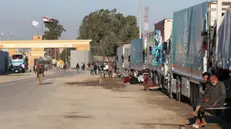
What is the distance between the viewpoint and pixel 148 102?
1905cm

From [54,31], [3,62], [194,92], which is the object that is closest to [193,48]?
[194,92]

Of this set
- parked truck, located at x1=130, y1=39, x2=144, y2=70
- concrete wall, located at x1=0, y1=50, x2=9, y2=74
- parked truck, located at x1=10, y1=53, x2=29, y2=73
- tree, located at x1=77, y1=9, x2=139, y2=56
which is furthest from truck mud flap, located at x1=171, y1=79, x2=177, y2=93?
tree, located at x1=77, y1=9, x2=139, y2=56

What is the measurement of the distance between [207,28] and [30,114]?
19.9ft

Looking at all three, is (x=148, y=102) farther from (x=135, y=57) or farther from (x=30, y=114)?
(x=135, y=57)

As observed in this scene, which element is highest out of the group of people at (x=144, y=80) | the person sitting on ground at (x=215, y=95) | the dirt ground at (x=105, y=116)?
the person sitting on ground at (x=215, y=95)

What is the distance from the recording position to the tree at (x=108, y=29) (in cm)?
10250

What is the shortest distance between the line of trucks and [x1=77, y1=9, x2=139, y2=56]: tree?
76.1 meters

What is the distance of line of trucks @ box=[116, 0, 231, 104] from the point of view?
40.1 feet

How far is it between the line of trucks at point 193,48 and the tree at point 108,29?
7607 centimetres

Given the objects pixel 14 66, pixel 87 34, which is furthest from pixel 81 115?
pixel 87 34

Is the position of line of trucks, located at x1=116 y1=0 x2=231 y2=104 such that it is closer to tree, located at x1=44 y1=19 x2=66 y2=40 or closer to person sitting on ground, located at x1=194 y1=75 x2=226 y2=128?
person sitting on ground, located at x1=194 y1=75 x2=226 y2=128

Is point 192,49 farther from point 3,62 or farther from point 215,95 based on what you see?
point 3,62

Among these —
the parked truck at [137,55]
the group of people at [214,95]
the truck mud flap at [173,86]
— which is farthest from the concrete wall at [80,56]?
the group of people at [214,95]

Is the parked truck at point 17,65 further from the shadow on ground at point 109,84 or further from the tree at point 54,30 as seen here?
the tree at point 54,30
